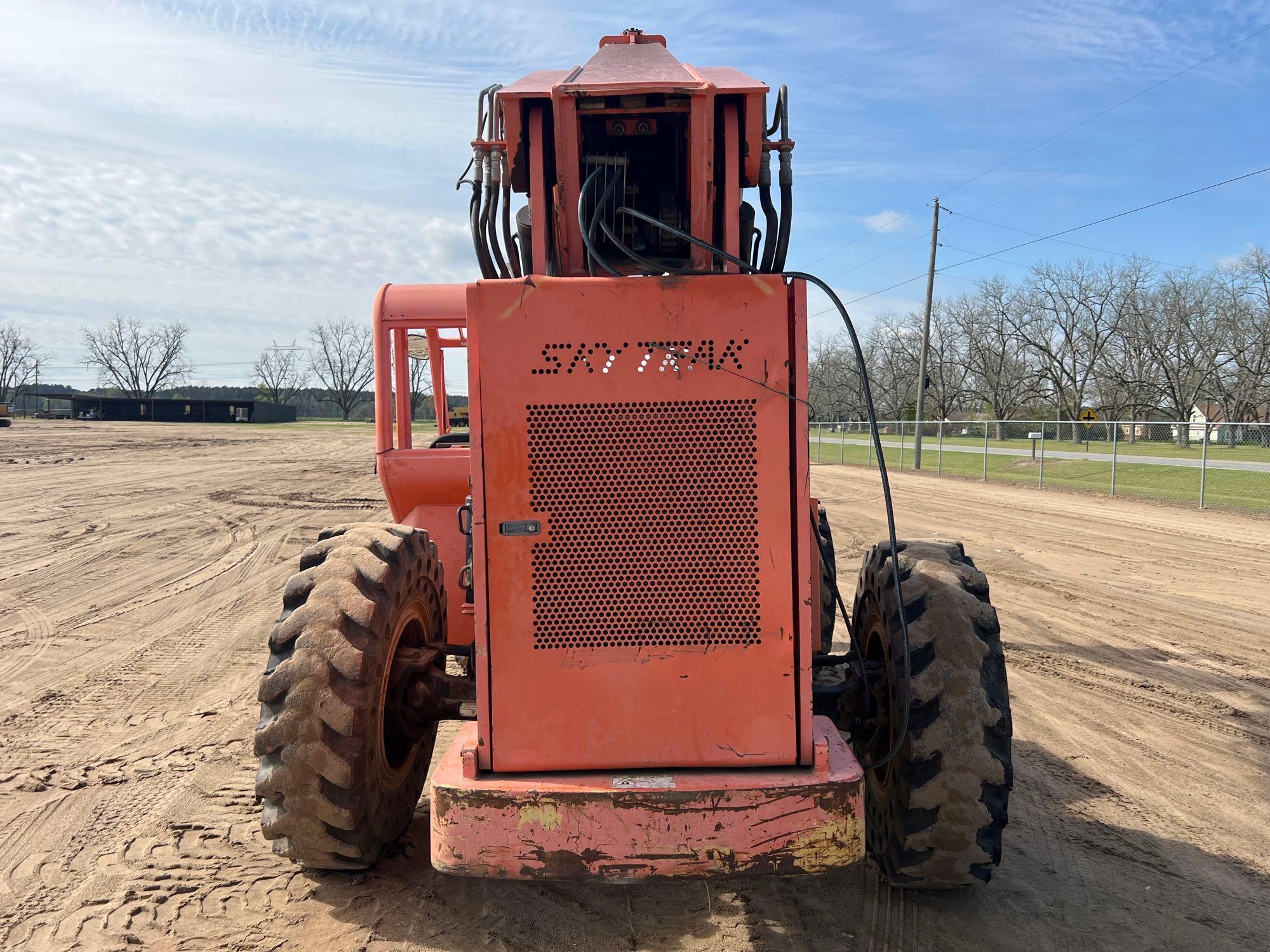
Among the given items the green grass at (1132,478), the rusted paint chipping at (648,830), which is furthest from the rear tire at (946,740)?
the green grass at (1132,478)

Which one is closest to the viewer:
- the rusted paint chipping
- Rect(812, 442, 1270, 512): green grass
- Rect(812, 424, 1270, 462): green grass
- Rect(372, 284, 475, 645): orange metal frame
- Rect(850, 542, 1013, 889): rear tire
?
the rusted paint chipping

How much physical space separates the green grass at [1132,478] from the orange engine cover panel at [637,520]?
17.0 m

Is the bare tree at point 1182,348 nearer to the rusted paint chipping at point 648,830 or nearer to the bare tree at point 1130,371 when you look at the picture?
the bare tree at point 1130,371

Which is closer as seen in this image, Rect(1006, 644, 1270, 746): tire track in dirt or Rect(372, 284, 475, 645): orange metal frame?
Rect(1006, 644, 1270, 746): tire track in dirt

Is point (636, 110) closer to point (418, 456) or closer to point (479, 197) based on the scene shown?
point (479, 197)

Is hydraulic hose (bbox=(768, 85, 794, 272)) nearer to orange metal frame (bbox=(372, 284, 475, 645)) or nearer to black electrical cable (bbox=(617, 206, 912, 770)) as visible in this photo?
black electrical cable (bbox=(617, 206, 912, 770))

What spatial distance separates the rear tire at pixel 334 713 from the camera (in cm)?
302

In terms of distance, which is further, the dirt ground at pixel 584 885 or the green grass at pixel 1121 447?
the green grass at pixel 1121 447

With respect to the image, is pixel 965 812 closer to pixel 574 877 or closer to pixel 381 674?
pixel 574 877

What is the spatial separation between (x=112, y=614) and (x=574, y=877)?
6.89 metres

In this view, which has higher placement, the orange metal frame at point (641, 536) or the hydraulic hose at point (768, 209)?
the hydraulic hose at point (768, 209)

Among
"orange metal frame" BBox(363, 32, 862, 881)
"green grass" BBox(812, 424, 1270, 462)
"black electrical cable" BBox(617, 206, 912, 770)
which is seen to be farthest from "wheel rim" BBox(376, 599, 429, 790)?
"green grass" BBox(812, 424, 1270, 462)

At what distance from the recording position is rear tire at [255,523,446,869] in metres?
3.02

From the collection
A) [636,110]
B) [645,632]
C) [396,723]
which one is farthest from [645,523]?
[636,110]
